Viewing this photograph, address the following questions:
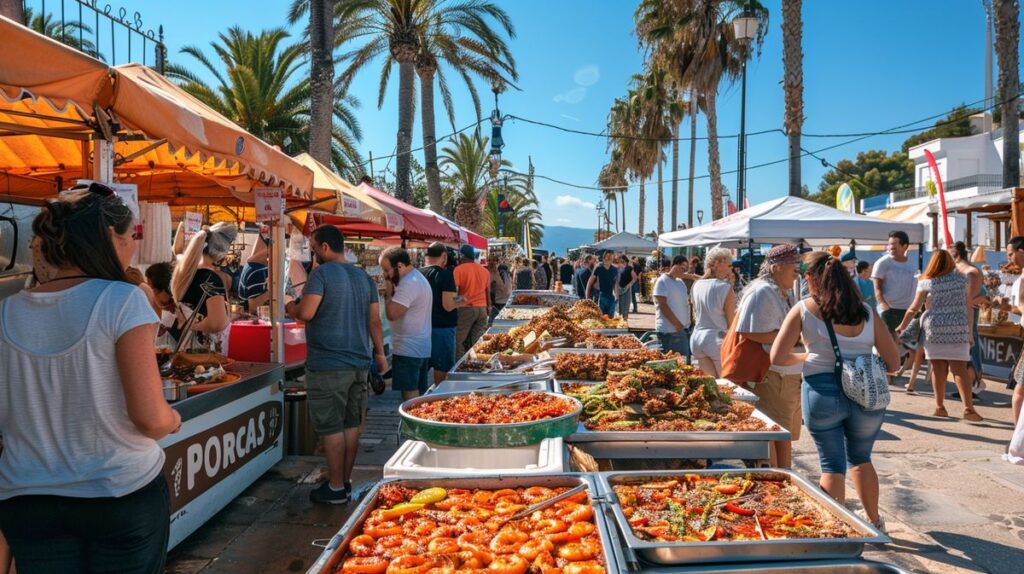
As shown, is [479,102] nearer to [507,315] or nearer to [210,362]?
[507,315]

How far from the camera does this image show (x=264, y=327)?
19.4 feet

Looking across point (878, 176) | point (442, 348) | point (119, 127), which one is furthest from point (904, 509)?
point (878, 176)

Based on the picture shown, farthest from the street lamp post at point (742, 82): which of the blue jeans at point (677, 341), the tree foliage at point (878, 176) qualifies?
the tree foliage at point (878, 176)

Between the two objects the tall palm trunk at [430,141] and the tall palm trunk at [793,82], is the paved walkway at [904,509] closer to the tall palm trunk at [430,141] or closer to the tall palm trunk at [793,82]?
the tall palm trunk at [793,82]

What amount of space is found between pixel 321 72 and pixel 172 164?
5145mm

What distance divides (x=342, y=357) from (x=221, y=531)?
4.72ft

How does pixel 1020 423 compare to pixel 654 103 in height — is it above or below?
below

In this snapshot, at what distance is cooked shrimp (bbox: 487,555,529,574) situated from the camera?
196 centimetres

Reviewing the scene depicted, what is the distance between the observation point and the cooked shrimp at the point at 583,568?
1917mm

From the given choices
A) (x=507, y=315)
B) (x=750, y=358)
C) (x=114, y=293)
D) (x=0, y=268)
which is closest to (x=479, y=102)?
(x=507, y=315)

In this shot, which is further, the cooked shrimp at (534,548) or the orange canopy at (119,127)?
the orange canopy at (119,127)

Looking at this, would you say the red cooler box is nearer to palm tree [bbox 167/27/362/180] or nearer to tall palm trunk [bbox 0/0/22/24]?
tall palm trunk [bbox 0/0/22/24]

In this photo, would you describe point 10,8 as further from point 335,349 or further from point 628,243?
point 628,243

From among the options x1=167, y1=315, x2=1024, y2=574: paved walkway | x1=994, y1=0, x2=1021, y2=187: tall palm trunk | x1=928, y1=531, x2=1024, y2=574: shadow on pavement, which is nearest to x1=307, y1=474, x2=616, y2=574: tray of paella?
x1=167, y1=315, x2=1024, y2=574: paved walkway
